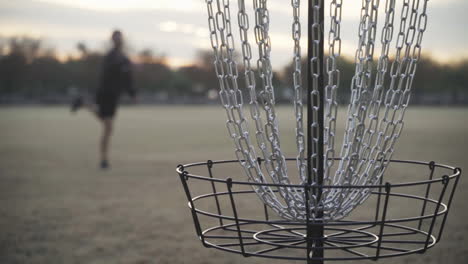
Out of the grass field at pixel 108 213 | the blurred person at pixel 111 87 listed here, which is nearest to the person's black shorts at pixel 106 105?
the blurred person at pixel 111 87

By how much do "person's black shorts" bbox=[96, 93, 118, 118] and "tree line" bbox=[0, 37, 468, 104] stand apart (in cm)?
8235

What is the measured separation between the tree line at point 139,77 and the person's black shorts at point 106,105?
8235cm

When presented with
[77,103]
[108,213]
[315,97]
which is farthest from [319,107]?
[77,103]

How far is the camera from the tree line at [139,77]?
334 ft

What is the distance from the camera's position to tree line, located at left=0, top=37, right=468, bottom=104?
10194cm

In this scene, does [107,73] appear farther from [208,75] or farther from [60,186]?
[208,75]

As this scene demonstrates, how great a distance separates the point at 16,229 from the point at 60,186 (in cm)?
316

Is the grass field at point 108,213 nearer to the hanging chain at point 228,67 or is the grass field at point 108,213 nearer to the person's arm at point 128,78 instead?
the person's arm at point 128,78

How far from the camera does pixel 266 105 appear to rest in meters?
1.90

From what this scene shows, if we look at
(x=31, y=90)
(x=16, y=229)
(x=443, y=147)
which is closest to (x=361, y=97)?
(x=16, y=229)

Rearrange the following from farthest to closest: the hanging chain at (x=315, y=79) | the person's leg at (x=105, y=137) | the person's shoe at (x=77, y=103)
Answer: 1. the person's shoe at (x=77, y=103)
2. the person's leg at (x=105, y=137)
3. the hanging chain at (x=315, y=79)

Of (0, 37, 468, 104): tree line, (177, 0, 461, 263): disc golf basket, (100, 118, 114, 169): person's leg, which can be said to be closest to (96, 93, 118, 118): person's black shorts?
(100, 118, 114, 169): person's leg

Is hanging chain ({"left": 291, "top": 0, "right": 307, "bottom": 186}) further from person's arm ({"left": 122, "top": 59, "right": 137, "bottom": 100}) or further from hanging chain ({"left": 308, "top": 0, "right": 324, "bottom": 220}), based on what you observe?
person's arm ({"left": 122, "top": 59, "right": 137, "bottom": 100})

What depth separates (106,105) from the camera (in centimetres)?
1083
